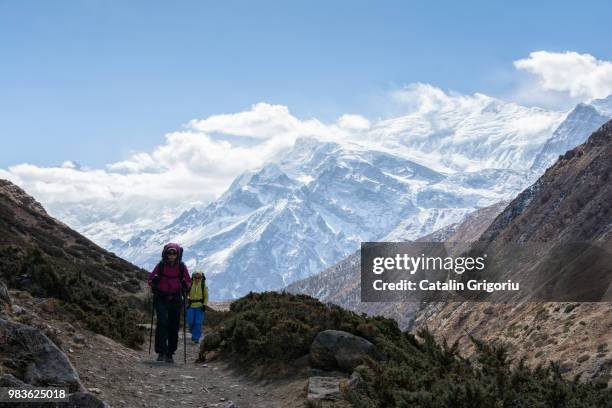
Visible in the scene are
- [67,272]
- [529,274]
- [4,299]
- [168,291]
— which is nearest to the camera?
[4,299]

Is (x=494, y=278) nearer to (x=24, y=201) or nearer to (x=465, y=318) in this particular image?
(x=465, y=318)

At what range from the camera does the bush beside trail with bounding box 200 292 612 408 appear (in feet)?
26.9

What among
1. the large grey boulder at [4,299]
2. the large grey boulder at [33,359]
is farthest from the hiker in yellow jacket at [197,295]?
the large grey boulder at [33,359]

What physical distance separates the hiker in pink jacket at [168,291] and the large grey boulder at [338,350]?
13.4 ft

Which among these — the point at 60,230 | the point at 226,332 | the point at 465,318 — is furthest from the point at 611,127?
the point at 226,332

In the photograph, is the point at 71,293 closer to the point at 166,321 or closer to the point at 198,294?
the point at 198,294

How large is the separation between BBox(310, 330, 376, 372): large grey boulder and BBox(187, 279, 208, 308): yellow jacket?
6762 mm

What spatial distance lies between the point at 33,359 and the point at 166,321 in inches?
293

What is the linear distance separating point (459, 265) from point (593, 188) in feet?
137

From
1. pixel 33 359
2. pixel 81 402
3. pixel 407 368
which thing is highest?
pixel 33 359

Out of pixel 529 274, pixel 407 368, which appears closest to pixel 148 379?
pixel 407 368

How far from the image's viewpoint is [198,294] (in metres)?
19.8

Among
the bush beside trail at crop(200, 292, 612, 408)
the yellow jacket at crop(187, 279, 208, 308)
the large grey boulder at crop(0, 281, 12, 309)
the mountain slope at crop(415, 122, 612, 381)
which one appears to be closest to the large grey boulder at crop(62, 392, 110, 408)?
the bush beside trail at crop(200, 292, 612, 408)

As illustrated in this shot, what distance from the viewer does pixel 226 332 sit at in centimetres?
1766
